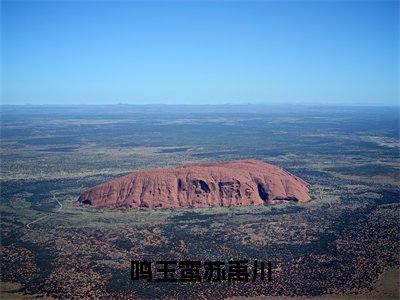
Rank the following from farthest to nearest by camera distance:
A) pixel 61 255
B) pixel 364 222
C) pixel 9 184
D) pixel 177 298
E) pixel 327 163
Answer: pixel 327 163
pixel 9 184
pixel 364 222
pixel 61 255
pixel 177 298

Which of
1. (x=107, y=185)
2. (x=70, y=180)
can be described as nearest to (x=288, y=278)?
(x=107, y=185)

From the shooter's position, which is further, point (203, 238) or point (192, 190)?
point (192, 190)

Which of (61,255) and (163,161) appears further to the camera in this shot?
(163,161)

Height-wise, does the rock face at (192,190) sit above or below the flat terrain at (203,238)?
above

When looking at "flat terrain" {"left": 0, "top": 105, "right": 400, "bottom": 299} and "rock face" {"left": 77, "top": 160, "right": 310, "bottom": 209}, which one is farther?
"rock face" {"left": 77, "top": 160, "right": 310, "bottom": 209}

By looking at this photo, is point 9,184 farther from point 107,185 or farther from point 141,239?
point 141,239

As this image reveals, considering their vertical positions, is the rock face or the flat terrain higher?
the rock face

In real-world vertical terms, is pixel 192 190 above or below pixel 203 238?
above

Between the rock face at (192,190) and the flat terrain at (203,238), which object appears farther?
the rock face at (192,190)
